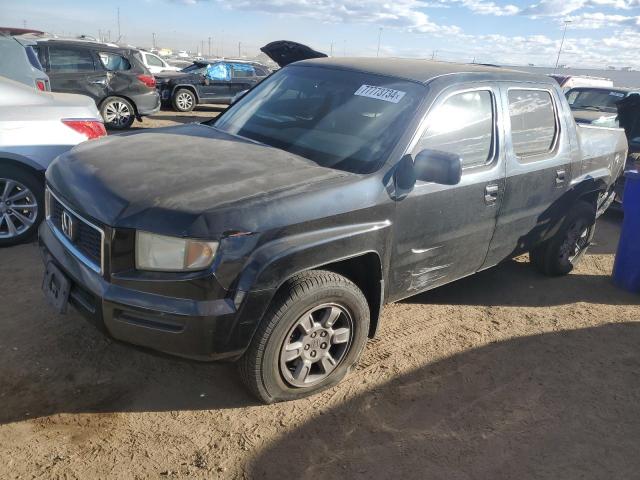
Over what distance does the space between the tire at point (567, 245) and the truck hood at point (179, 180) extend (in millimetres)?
2814

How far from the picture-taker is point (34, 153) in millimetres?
4574

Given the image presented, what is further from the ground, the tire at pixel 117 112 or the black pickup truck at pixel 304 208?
the black pickup truck at pixel 304 208

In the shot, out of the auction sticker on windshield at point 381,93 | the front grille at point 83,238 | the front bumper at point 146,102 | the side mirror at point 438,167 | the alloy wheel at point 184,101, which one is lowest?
the alloy wheel at point 184,101

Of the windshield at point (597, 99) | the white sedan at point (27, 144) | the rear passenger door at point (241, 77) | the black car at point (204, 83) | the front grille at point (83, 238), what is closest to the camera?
the front grille at point (83, 238)

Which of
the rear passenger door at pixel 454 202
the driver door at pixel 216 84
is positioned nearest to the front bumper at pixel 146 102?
the driver door at pixel 216 84

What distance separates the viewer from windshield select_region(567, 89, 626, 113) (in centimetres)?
1041

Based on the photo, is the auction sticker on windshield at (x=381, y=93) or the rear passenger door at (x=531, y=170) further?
the rear passenger door at (x=531, y=170)

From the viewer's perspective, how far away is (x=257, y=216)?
2363 millimetres

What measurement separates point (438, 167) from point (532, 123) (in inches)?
63.5

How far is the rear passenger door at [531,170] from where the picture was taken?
3.68 meters

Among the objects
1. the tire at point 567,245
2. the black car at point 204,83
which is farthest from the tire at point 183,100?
the tire at point 567,245

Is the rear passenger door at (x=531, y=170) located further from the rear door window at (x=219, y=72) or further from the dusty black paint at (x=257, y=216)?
the rear door window at (x=219, y=72)

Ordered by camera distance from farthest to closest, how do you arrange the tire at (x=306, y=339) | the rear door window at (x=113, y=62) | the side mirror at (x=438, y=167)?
the rear door window at (x=113, y=62) < the side mirror at (x=438, y=167) < the tire at (x=306, y=339)

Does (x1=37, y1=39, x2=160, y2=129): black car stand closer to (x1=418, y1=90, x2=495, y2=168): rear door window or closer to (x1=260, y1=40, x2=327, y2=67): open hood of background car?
(x1=260, y1=40, x2=327, y2=67): open hood of background car
